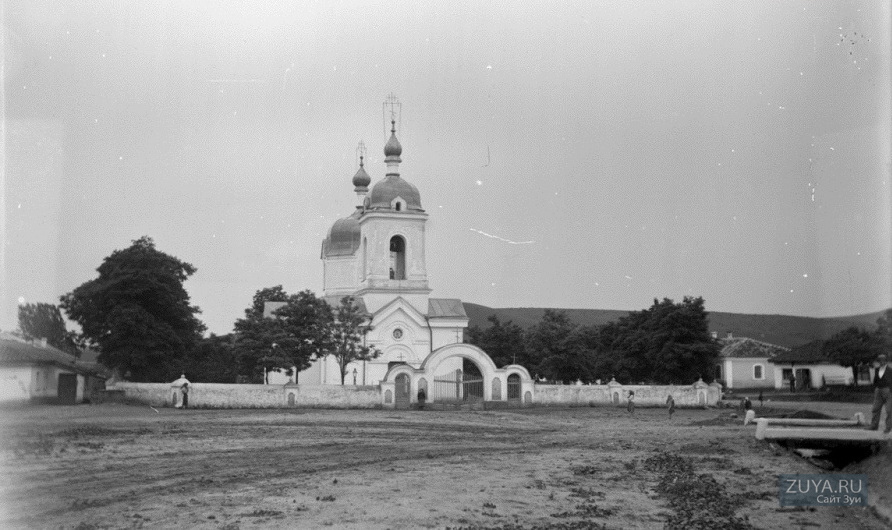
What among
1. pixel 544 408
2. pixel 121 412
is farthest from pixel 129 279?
pixel 544 408

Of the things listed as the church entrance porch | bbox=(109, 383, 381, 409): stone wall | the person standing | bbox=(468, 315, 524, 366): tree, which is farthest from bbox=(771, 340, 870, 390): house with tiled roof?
bbox=(468, 315, 524, 366): tree

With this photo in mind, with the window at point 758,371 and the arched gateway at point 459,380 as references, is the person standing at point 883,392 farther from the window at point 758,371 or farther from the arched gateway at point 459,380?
the window at point 758,371

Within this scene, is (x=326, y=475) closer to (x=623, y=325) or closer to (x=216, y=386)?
(x=216, y=386)

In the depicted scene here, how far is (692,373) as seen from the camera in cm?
4094

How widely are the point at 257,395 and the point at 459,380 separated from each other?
27.7 feet

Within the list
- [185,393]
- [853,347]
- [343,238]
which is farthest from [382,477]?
[343,238]

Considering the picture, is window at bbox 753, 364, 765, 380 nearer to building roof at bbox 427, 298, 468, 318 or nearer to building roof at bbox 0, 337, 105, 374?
building roof at bbox 427, 298, 468, 318

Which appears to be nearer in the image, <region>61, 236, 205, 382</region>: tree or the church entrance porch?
<region>61, 236, 205, 382</region>: tree

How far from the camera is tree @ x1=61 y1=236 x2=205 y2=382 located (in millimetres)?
35969

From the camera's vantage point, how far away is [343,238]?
53.2 meters

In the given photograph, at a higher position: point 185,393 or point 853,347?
point 853,347

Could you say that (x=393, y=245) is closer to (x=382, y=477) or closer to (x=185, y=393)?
(x=185, y=393)

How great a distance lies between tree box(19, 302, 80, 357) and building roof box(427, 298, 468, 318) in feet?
52.4

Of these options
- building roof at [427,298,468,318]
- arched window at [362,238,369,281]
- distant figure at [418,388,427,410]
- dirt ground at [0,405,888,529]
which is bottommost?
dirt ground at [0,405,888,529]
